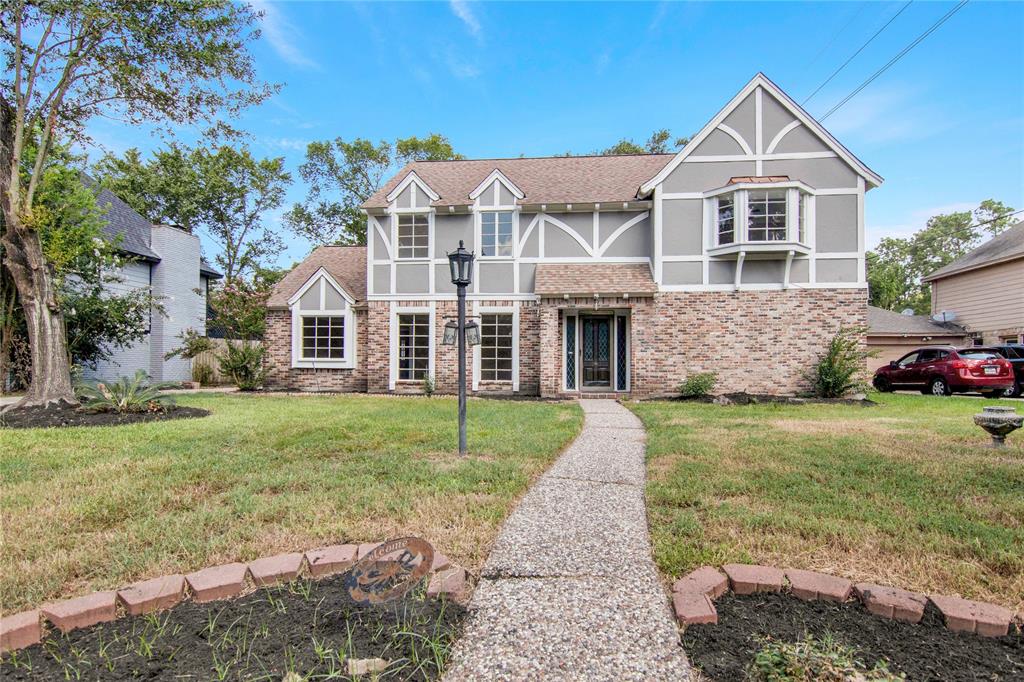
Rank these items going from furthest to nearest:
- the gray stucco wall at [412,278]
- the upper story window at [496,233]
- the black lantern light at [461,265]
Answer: the gray stucco wall at [412,278]
the upper story window at [496,233]
the black lantern light at [461,265]

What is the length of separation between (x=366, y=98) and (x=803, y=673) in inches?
543

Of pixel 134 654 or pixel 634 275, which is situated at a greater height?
pixel 634 275

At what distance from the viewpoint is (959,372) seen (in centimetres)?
1380

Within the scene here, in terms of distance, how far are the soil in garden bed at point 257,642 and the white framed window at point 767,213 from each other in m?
12.5

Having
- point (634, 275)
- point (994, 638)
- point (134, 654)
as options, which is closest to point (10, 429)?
point (134, 654)

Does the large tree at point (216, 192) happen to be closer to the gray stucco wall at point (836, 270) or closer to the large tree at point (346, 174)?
the large tree at point (346, 174)

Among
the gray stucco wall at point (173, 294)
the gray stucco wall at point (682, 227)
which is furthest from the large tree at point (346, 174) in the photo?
the gray stucco wall at point (682, 227)

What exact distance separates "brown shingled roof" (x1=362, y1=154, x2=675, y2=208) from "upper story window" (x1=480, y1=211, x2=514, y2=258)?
0.66 metres

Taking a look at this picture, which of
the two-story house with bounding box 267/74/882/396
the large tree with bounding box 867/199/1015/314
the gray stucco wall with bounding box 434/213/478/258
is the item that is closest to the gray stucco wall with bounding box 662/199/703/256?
the two-story house with bounding box 267/74/882/396

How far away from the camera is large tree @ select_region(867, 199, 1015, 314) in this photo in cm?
3756

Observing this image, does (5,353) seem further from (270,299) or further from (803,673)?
(803,673)

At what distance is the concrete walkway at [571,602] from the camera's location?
2.08m

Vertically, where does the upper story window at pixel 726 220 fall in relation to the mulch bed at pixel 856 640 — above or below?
above

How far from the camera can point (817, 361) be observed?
41.7ft
